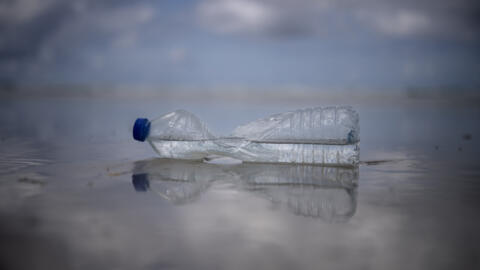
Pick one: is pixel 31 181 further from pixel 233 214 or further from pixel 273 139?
pixel 273 139

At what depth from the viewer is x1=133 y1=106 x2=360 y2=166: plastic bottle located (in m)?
3.38

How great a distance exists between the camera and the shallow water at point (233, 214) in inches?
58.8

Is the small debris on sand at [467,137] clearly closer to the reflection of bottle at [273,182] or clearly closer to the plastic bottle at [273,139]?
the plastic bottle at [273,139]

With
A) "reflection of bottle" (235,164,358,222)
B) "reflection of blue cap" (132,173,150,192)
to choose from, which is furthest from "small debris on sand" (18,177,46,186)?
"reflection of bottle" (235,164,358,222)

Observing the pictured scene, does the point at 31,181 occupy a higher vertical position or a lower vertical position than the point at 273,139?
lower

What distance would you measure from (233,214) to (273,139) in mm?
1560

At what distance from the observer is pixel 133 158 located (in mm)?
3668

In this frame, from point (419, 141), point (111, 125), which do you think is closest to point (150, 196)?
point (419, 141)

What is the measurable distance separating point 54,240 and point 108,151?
253cm

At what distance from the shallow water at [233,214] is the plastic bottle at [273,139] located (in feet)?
0.55

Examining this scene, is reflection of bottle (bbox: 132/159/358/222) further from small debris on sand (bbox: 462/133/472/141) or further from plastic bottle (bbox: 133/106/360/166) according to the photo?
small debris on sand (bbox: 462/133/472/141)

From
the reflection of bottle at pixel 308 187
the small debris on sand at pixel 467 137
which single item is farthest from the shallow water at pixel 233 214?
the small debris on sand at pixel 467 137

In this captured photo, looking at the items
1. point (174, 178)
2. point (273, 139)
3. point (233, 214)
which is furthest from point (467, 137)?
point (233, 214)

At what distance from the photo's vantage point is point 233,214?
78.7 inches
